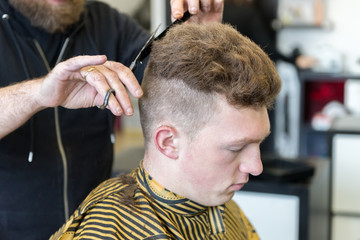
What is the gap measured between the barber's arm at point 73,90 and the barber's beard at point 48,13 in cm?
34

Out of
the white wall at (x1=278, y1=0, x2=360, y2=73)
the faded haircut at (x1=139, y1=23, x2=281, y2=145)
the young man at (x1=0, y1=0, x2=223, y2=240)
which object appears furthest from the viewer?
the white wall at (x1=278, y1=0, x2=360, y2=73)

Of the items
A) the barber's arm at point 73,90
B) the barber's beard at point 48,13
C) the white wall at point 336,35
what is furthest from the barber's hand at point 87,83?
the white wall at point 336,35

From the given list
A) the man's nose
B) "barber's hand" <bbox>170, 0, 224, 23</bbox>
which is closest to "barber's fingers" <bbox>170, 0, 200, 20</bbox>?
"barber's hand" <bbox>170, 0, 224, 23</bbox>

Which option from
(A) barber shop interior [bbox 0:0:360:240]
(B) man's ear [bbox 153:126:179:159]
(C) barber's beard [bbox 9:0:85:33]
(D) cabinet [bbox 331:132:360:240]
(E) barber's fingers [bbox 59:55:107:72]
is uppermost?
(C) barber's beard [bbox 9:0:85:33]

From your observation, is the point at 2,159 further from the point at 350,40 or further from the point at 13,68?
the point at 350,40

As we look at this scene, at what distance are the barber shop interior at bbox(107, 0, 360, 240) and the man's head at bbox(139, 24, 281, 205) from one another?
3.85 ft

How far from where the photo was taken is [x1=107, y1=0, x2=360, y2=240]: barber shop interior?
2.71m

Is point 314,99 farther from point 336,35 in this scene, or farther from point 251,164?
point 251,164

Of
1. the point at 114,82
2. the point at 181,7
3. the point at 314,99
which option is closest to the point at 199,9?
Result: the point at 181,7

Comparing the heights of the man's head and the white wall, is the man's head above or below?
above

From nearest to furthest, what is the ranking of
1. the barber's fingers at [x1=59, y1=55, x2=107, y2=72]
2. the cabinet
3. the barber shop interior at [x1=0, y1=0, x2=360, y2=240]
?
the barber's fingers at [x1=59, y1=55, x2=107, y2=72] → the barber shop interior at [x1=0, y1=0, x2=360, y2=240] → the cabinet

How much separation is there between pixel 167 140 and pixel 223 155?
0.14m

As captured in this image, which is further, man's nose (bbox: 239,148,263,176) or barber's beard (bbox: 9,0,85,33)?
barber's beard (bbox: 9,0,85,33)

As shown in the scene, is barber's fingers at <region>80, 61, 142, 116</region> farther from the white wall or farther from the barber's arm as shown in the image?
the white wall
